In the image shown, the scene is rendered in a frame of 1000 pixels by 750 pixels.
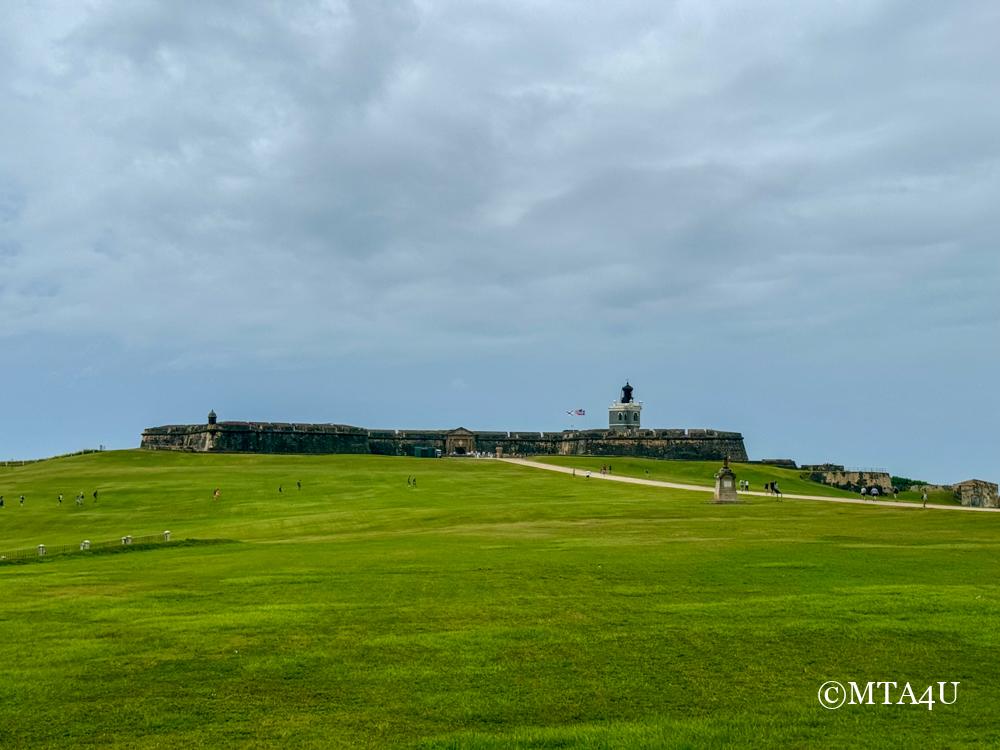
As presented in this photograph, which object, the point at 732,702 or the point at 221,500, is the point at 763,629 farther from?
the point at 221,500

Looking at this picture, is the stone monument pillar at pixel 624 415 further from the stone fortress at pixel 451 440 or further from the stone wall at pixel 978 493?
the stone wall at pixel 978 493

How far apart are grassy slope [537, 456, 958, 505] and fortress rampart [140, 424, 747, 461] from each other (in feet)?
→ 31.7

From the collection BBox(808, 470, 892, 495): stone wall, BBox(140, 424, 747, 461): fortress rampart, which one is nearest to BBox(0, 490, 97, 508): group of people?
BBox(140, 424, 747, 461): fortress rampart

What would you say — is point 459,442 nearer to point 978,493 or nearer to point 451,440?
point 451,440

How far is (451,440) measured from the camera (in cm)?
9862

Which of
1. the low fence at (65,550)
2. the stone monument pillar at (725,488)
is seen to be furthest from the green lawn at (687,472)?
the low fence at (65,550)

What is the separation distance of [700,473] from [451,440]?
3354 cm

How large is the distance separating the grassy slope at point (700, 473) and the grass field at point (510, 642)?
134 ft

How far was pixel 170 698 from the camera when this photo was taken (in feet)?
33.4

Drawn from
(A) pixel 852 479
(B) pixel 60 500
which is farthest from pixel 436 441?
(B) pixel 60 500

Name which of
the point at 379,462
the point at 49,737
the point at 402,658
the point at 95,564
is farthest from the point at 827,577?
the point at 379,462

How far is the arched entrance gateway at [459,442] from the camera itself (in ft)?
322

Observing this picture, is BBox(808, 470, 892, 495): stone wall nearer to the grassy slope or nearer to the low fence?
the grassy slope

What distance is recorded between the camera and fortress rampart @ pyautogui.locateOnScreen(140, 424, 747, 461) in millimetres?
91938
